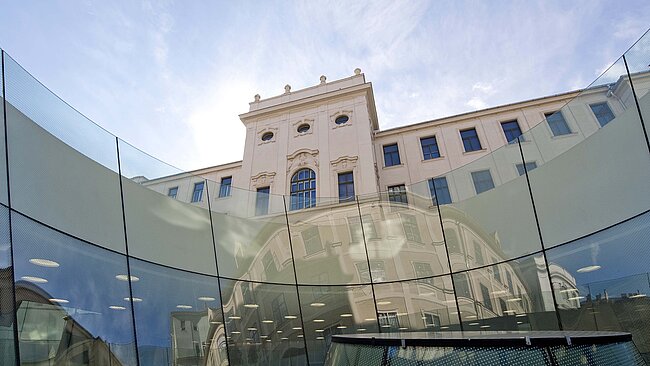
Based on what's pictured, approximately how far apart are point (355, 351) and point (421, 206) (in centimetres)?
932

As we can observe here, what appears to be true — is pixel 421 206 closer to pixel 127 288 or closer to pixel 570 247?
pixel 570 247

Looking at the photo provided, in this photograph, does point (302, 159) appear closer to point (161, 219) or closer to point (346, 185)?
point (346, 185)

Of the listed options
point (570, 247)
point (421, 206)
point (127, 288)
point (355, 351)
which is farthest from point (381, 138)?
point (355, 351)

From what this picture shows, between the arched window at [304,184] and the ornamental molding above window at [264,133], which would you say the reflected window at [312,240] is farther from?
the ornamental molding above window at [264,133]

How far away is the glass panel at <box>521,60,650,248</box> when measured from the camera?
27.2 feet

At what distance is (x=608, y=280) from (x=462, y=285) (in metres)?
3.91

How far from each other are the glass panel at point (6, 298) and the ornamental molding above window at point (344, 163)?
63.9ft

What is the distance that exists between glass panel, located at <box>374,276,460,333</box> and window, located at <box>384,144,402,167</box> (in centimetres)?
1416

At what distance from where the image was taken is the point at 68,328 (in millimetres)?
6227

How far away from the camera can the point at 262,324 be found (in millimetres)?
10570

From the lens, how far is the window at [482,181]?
1207cm

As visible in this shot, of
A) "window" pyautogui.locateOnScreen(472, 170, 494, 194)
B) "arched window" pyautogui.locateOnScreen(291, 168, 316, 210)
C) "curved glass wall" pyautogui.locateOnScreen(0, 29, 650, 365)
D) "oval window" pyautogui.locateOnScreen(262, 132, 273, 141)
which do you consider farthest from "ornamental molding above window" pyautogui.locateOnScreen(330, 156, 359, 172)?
"window" pyautogui.locateOnScreen(472, 170, 494, 194)

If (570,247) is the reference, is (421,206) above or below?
above

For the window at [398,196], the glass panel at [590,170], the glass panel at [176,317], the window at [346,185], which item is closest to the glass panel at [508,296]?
the glass panel at [590,170]
